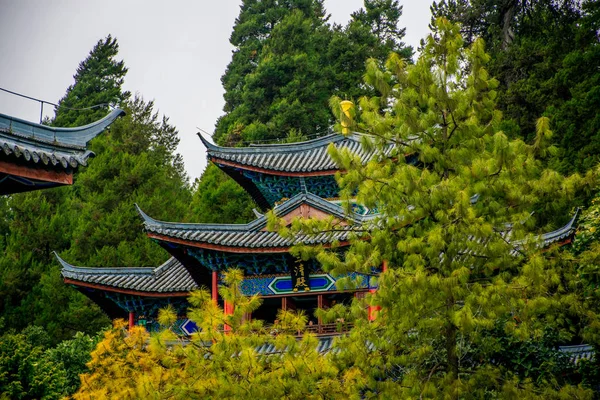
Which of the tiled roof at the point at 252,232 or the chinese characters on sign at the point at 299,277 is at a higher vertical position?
the tiled roof at the point at 252,232

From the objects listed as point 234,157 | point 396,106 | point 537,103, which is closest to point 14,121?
point 396,106

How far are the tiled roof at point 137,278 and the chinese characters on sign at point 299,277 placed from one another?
248 centimetres

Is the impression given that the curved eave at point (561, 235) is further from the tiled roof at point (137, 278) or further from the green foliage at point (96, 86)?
the green foliage at point (96, 86)

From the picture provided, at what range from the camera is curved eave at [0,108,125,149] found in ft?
28.6

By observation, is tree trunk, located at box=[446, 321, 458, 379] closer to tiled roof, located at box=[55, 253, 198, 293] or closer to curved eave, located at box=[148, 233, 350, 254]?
curved eave, located at box=[148, 233, 350, 254]

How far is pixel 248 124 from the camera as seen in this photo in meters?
38.5

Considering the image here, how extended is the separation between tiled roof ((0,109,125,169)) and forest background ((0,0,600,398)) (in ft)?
34.8

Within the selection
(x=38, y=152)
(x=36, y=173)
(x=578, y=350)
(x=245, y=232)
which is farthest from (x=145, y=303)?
(x=38, y=152)

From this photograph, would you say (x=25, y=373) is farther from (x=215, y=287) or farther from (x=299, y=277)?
(x=299, y=277)

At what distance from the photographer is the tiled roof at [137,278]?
17.8 meters

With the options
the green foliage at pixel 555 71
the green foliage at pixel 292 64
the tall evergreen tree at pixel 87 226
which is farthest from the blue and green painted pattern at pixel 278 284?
the green foliage at pixel 292 64

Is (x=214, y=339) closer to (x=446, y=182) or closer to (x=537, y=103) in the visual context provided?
(x=446, y=182)

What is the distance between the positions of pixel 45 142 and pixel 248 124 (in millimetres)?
29676

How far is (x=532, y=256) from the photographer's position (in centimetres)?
942
